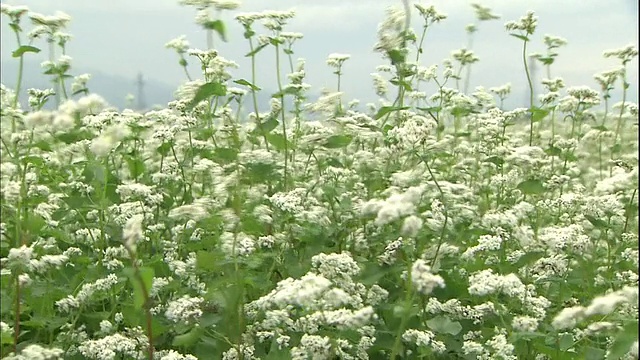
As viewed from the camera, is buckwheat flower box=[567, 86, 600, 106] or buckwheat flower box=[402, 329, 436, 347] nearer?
buckwheat flower box=[402, 329, 436, 347]

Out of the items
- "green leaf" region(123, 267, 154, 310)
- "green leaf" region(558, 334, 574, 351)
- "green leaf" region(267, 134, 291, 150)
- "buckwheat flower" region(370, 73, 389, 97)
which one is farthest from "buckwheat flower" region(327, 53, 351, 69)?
"green leaf" region(123, 267, 154, 310)

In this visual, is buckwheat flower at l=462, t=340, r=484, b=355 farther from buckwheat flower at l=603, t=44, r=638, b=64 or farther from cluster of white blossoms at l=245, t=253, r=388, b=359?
buckwheat flower at l=603, t=44, r=638, b=64

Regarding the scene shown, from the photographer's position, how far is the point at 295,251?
4.17 meters

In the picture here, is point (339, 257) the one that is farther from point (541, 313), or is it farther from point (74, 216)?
point (74, 216)

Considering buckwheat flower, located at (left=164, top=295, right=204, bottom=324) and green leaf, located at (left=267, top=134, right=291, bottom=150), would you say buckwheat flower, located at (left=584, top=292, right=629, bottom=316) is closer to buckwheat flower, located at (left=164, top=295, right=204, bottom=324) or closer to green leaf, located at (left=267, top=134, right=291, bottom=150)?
buckwheat flower, located at (left=164, top=295, right=204, bottom=324)

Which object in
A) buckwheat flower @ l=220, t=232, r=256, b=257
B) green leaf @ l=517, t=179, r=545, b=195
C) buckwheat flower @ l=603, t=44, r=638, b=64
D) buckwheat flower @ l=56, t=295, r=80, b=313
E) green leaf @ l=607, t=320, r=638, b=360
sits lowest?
buckwheat flower @ l=56, t=295, r=80, b=313

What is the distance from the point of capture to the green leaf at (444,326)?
355 cm

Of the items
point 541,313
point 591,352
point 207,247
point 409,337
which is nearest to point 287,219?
point 207,247

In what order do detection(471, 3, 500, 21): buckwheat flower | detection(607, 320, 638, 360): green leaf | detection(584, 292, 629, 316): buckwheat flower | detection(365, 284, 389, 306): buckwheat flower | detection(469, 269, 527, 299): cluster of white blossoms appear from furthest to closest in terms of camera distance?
detection(471, 3, 500, 21): buckwheat flower, detection(365, 284, 389, 306): buckwheat flower, detection(469, 269, 527, 299): cluster of white blossoms, detection(607, 320, 638, 360): green leaf, detection(584, 292, 629, 316): buckwheat flower

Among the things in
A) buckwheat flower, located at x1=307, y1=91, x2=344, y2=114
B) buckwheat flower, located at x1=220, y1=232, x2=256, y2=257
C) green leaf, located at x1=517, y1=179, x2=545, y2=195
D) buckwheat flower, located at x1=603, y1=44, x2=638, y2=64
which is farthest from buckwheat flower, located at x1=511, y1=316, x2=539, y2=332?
buckwheat flower, located at x1=603, y1=44, x2=638, y2=64

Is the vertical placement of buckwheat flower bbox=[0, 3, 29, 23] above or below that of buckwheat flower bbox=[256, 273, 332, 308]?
above

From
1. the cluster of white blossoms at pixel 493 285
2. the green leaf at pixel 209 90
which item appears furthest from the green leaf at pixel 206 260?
the cluster of white blossoms at pixel 493 285

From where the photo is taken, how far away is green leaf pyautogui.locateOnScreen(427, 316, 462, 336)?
355 cm

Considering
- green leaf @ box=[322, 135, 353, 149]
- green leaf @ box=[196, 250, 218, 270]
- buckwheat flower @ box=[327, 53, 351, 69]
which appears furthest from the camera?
buckwheat flower @ box=[327, 53, 351, 69]
